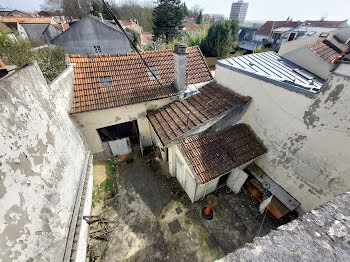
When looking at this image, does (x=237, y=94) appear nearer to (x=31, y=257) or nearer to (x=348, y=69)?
(x=348, y=69)

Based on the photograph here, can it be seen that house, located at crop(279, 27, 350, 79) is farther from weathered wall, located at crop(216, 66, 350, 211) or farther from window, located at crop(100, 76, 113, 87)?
window, located at crop(100, 76, 113, 87)

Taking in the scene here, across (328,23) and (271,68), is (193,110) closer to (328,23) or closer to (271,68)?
(271,68)

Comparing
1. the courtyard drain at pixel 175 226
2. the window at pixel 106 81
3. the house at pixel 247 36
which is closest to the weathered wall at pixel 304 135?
the courtyard drain at pixel 175 226

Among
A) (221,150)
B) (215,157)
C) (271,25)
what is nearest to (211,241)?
(215,157)

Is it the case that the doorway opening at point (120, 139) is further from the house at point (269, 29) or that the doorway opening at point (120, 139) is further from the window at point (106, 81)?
the house at point (269, 29)

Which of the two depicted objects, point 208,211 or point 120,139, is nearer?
point 208,211

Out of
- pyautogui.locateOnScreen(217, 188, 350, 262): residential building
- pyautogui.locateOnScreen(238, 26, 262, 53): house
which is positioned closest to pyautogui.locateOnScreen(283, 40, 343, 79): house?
pyautogui.locateOnScreen(217, 188, 350, 262): residential building
